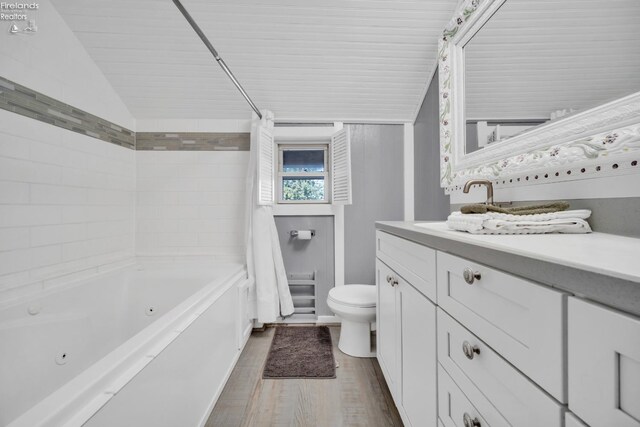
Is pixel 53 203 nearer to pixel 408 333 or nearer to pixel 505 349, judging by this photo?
pixel 408 333

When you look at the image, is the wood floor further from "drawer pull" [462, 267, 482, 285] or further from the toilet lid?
"drawer pull" [462, 267, 482, 285]

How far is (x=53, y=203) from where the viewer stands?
61.2 inches

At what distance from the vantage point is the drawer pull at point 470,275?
2.18ft

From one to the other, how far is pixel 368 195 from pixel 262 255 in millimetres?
1095

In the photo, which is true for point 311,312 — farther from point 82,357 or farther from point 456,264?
point 456,264

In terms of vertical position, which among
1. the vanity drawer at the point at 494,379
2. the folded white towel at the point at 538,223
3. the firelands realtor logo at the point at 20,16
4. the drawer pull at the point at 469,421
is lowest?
the drawer pull at the point at 469,421

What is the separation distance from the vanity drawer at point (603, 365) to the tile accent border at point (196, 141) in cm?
241

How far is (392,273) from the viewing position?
1.34m

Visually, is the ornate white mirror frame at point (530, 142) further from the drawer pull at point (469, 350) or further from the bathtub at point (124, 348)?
the bathtub at point (124, 348)

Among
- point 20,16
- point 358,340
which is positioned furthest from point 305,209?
point 20,16

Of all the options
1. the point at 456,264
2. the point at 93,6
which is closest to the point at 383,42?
the point at 456,264

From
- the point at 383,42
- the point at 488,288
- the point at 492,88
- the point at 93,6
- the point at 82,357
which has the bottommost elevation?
the point at 82,357

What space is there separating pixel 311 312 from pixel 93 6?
2.77 metres

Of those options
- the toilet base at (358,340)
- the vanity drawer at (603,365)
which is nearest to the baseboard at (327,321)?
the toilet base at (358,340)
